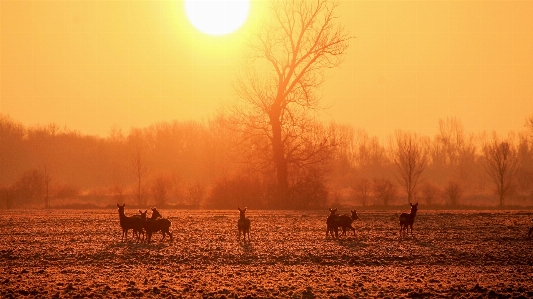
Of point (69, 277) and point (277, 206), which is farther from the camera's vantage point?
point (277, 206)

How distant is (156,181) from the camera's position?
7106 centimetres

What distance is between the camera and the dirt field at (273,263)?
17.1 metres

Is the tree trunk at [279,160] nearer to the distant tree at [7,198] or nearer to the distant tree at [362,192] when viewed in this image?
the distant tree at [362,192]

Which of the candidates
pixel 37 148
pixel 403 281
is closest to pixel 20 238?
pixel 403 281

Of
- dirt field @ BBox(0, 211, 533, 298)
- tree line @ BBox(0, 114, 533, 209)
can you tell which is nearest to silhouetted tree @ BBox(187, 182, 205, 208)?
tree line @ BBox(0, 114, 533, 209)

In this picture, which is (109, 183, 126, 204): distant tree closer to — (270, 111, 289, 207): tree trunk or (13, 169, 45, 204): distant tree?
(13, 169, 45, 204): distant tree

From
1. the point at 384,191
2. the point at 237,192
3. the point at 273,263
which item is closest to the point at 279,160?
the point at 237,192

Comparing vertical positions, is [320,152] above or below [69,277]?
above

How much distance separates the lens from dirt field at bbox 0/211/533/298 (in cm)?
1712

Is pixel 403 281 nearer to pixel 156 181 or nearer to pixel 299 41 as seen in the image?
pixel 299 41

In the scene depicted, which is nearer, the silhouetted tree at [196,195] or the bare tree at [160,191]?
the silhouetted tree at [196,195]

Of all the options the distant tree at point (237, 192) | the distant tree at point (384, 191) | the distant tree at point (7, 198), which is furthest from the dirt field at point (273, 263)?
the distant tree at point (7, 198)

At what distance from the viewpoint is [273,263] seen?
22.0 metres

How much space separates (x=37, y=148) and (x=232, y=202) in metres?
85.3
